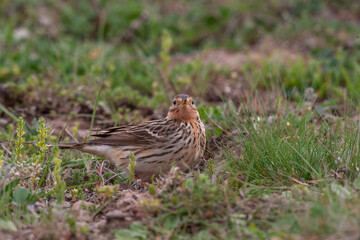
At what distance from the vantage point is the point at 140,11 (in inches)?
464

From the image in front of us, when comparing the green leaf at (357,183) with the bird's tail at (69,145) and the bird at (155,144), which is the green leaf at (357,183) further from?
the bird's tail at (69,145)

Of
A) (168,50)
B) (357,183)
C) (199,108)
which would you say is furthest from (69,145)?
(168,50)

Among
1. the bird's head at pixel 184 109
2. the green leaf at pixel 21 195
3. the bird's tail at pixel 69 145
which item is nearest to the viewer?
the green leaf at pixel 21 195

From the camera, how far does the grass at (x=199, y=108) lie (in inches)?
168

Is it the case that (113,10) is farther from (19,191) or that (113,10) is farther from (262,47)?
(19,191)

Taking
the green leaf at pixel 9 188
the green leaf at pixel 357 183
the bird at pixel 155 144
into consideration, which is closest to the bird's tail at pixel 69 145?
the bird at pixel 155 144

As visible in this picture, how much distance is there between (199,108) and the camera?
717cm

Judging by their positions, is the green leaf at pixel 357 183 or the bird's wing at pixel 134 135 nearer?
the green leaf at pixel 357 183

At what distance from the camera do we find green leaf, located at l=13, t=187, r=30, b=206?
4.69m

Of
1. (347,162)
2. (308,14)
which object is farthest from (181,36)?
(347,162)

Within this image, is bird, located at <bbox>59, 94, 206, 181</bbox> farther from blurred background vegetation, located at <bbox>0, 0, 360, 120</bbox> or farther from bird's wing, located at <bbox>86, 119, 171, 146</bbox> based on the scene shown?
blurred background vegetation, located at <bbox>0, 0, 360, 120</bbox>

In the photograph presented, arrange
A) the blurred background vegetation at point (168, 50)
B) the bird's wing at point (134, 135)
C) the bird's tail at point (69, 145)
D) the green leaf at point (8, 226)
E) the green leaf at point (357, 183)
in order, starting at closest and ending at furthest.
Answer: the green leaf at point (8, 226) < the green leaf at point (357, 183) < the bird's tail at point (69, 145) < the bird's wing at point (134, 135) < the blurred background vegetation at point (168, 50)

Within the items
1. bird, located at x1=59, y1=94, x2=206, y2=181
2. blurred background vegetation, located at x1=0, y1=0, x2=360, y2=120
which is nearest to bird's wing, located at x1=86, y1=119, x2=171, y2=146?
bird, located at x1=59, y1=94, x2=206, y2=181

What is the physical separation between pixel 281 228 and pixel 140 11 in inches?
338
